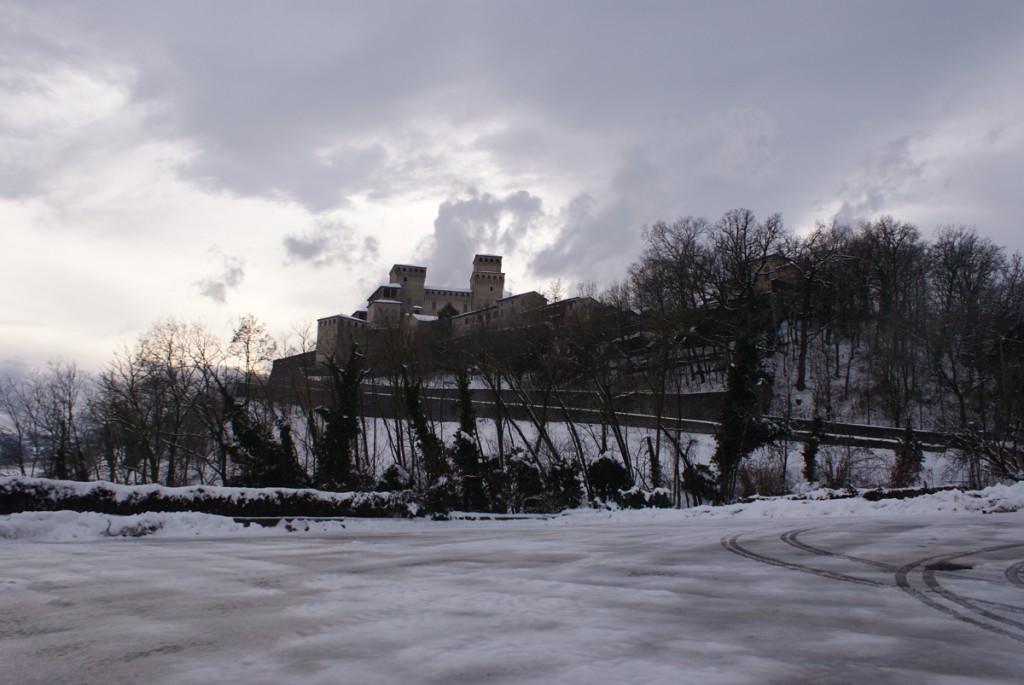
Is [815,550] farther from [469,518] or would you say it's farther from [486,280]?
[486,280]

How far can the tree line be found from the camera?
82.6ft

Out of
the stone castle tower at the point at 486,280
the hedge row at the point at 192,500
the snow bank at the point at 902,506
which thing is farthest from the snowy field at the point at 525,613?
the stone castle tower at the point at 486,280

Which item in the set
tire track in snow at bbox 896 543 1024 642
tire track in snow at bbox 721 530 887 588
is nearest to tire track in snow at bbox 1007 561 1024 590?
tire track in snow at bbox 896 543 1024 642

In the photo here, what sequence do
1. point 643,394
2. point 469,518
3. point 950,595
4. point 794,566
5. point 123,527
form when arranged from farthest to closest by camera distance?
point 643,394 → point 469,518 → point 123,527 → point 794,566 → point 950,595

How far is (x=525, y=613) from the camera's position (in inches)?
195

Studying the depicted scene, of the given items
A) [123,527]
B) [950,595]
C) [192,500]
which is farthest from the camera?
[192,500]

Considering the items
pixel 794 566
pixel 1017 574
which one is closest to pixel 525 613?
pixel 794 566

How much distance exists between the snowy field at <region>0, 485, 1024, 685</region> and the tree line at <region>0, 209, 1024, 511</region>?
474 inches

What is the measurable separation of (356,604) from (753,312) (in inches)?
1933

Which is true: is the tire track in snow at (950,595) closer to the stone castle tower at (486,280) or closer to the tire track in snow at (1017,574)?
the tire track in snow at (1017,574)

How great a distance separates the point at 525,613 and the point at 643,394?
36.4 metres

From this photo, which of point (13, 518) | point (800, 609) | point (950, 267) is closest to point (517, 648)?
point (800, 609)

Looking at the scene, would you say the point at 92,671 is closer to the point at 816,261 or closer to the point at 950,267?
the point at 816,261

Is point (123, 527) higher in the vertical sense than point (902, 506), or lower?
higher
